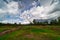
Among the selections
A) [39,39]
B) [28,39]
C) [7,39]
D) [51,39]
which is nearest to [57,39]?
[51,39]

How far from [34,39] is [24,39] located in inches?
80.6

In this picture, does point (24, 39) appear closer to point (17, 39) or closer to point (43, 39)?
point (17, 39)

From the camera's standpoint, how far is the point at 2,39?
31.3 metres

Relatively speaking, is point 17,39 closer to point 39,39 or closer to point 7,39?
point 7,39

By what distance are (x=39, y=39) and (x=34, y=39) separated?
1.04m

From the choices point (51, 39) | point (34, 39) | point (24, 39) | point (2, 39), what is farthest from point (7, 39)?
point (51, 39)

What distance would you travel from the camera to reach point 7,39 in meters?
31.3

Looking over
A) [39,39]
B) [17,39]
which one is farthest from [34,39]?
[17,39]

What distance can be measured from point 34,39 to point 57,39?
5.04 m

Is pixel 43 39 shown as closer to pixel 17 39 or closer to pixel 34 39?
pixel 34 39

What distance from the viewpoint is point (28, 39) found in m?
31.1

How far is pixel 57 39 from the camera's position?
106 feet

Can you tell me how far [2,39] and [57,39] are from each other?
11481 mm

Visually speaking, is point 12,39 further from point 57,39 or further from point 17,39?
point 57,39
